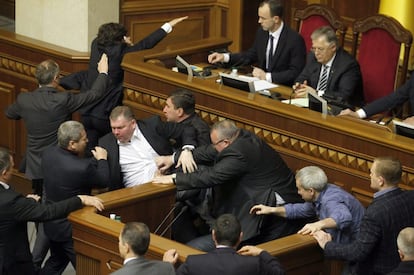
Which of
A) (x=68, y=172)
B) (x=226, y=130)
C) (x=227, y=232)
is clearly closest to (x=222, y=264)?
(x=227, y=232)

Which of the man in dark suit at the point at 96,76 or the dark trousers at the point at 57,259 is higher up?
the man in dark suit at the point at 96,76

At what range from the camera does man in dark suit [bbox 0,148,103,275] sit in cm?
590

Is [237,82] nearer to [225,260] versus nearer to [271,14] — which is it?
[271,14]

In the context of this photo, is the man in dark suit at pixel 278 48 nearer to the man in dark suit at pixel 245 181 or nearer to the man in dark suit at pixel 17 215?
the man in dark suit at pixel 245 181

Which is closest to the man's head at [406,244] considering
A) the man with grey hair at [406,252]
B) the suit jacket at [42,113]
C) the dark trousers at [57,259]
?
the man with grey hair at [406,252]

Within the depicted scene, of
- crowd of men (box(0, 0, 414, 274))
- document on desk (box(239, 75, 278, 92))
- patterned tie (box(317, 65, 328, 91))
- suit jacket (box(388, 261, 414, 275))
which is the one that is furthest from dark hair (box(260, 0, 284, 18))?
suit jacket (box(388, 261, 414, 275))

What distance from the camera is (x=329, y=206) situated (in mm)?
5949

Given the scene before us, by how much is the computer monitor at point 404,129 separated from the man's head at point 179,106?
1313 mm

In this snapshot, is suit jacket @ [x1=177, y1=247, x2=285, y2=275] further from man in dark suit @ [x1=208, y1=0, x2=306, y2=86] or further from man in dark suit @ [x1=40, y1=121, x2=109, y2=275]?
man in dark suit @ [x1=208, y1=0, x2=306, y2=86]

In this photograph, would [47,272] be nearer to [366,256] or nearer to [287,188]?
[287,188]

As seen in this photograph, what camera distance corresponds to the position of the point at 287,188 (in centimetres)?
648

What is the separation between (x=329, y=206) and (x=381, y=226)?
44 centimetres

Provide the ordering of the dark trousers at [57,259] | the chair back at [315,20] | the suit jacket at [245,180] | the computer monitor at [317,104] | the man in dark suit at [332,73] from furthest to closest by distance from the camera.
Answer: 1. the chair back at [315,20]
2. the man in dark suit at [332,73]
3. the computer monitor at [317,104]
4. the dark trousers at [57,259]
5. the suit jacket at [245,180]

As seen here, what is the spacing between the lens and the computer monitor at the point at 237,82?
7.39m
